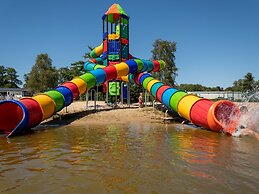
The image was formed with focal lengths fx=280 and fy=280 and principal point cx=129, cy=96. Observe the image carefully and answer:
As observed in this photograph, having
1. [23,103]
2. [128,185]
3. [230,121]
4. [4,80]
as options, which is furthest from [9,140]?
[4,80]

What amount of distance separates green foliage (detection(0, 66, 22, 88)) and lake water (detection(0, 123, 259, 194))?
6561 cm

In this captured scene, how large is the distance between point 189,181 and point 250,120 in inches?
267

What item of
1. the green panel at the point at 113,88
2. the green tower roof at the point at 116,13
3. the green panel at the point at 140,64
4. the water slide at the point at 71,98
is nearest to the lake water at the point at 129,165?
the water slide at the point at 71,98

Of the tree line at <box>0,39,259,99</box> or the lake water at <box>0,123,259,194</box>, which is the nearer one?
the lake water at <box>0,123,259,194</box>

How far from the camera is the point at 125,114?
615 inches

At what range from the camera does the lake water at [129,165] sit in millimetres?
4234

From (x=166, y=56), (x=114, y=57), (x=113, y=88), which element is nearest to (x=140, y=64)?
(x=114, y=57)

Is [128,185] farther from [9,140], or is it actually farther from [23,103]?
[23,103]

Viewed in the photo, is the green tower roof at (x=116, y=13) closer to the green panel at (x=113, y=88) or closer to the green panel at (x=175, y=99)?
the green panel at (x=113, y=88)

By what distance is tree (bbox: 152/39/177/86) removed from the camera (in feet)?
131

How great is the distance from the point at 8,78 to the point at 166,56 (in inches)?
1839

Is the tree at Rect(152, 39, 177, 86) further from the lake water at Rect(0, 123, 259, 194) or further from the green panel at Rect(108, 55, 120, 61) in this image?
the lake water at Rect(0, 123, 259, 194)

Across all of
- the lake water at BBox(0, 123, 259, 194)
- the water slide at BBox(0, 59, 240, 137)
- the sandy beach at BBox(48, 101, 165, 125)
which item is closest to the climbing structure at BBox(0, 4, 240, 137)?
the water slide at BBox(0, 59, 240, 137)

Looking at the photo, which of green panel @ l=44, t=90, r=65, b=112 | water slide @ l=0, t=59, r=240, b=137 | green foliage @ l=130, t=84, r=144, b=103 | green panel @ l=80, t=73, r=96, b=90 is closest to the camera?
water slide @ l=0, t=59, r=240, b=137
